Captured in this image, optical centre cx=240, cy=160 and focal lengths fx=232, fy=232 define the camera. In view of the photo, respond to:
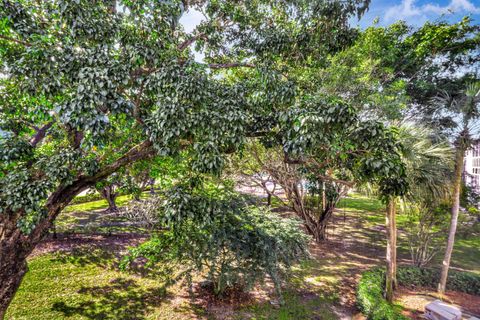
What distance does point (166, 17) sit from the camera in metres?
4.56

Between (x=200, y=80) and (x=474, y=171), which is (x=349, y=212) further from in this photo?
(x=200, y=80)

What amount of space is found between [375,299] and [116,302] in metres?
6.99

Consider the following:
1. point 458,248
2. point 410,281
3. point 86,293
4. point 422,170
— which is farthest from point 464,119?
point 86,293

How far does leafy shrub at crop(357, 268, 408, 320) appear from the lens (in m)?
5.40

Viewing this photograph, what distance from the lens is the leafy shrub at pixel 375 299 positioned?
17.7 ft

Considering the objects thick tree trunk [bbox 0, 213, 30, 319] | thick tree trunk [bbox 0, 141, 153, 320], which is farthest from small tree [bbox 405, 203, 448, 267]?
thick tree trunk [bbox 0, 213, 30, 319]

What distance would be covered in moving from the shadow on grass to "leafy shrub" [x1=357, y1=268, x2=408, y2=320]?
5.54 m

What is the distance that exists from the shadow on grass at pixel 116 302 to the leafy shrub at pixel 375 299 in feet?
18.2

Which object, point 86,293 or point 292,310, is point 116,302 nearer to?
point 86,293

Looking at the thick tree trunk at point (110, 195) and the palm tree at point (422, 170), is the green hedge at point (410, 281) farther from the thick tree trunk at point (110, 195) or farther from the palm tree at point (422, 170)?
the thick tree trunk at point (110, 195)

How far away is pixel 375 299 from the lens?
20.1 feet

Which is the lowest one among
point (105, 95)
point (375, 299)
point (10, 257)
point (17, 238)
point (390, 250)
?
point (375, 299)

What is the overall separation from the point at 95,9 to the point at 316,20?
14.8 feet

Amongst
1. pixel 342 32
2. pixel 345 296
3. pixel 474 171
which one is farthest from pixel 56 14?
pixel 474 171
